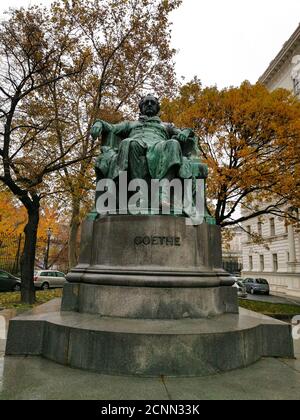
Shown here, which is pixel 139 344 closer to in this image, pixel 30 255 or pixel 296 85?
pixel 30 255

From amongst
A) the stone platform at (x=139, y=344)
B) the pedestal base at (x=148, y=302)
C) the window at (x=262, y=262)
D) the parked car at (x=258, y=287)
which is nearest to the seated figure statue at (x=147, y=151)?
the pedestal base at (x=148, y=302)

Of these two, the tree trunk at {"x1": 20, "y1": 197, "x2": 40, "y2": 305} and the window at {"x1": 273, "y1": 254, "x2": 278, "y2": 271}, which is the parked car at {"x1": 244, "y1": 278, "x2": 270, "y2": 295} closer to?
the window at {"x1": 273, "y1": 254, "x2": 278, "y2": 271}

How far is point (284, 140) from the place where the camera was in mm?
16562

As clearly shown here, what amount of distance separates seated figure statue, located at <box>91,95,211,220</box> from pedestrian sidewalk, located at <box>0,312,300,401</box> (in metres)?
3.52

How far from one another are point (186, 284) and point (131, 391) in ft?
6.66

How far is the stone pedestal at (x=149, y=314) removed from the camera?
13.0ft

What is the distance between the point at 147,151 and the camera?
21.5 ft

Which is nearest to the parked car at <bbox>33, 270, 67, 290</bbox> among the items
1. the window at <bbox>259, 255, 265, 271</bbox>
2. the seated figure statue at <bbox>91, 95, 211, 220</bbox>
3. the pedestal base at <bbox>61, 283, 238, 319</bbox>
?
the seated figure statue at <bbox>91, 95, 211, 220</bbox>

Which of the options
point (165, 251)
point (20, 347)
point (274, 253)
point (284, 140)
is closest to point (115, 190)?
point (165, 251)

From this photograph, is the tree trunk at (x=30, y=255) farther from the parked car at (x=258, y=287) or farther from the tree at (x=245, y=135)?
the parked car at (x=258, y=287)

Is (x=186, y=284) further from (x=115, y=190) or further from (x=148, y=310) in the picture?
(x=115, y=190)

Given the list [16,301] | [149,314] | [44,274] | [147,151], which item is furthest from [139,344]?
[44,274]

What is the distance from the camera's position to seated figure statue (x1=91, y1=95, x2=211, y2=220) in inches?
251

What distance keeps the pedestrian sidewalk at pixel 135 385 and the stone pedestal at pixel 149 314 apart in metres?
0.18
